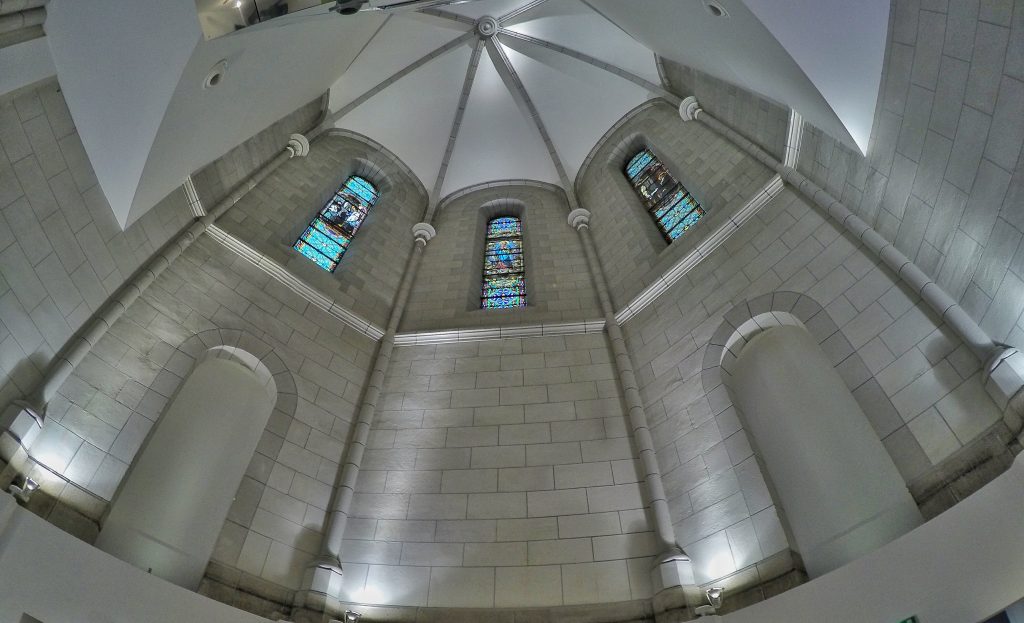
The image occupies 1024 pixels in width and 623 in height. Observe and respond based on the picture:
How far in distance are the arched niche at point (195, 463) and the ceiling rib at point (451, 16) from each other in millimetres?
8794

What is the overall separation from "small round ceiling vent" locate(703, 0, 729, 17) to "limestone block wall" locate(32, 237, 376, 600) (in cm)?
581

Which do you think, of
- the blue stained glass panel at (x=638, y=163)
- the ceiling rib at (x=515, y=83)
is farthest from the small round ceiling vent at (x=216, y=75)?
the ceiling rib at (x=515, y=83)

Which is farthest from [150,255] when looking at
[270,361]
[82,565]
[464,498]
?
[464,498]

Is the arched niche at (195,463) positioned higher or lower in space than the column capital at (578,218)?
lower

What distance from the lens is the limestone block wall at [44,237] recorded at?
15.7 feet

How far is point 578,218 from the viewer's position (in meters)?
11.1

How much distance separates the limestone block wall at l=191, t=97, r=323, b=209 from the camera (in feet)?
26.8

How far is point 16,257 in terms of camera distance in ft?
16.0

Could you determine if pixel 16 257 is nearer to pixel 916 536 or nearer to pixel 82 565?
pixel 82 565

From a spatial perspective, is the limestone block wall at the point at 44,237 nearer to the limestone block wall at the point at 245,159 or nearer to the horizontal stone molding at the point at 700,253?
the limestone block wall at the point at 245,159

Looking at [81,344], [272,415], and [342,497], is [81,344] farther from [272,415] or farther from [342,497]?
[342,497]

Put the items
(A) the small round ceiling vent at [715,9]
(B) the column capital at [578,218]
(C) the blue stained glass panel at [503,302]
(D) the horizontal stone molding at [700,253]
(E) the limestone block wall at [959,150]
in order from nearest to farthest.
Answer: (E) the limestone block wall at [959,150]
(A) the small round ceiling vent at [715,9]
(D) the horizontal stone molding at [700,253]
(C) the blue stained glass panel at [503,302]
(B) the column capital at [578,218]

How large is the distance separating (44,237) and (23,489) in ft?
6.88

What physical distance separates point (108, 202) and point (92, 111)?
95cm
